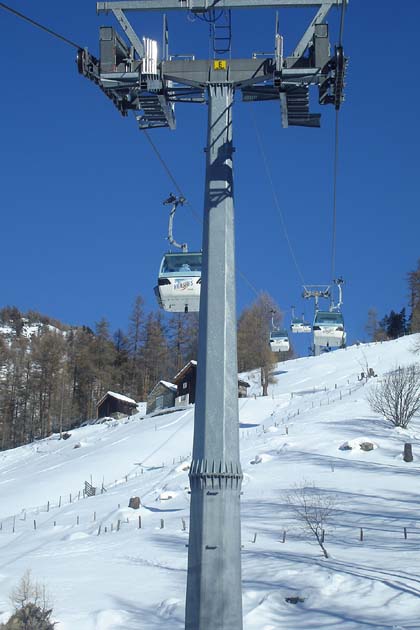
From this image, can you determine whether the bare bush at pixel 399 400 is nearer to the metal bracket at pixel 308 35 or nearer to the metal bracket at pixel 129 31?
the metal bracket at pixel 308 35

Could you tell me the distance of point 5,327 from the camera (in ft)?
523

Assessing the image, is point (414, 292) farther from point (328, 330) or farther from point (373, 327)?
point (328, 330)

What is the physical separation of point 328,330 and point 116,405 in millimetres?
52672

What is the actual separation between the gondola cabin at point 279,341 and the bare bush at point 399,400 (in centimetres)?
811

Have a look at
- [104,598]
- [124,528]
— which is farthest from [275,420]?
[104,598]

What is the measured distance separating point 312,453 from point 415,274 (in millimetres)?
67043

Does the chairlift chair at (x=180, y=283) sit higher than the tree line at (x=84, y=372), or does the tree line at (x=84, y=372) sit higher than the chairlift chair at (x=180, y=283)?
the tree line at (x=84, y=372)

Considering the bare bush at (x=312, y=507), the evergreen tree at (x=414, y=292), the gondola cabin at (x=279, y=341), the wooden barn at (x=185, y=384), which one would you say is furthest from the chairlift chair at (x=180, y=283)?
the evergreen tree at (x=414, y=292)

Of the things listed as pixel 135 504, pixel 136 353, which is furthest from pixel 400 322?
pixel 135 504

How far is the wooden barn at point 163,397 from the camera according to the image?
68.9 meters

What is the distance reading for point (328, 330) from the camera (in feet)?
88.4

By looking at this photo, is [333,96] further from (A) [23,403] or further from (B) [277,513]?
(A) [23,403]

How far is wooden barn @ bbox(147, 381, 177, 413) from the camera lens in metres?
68.9

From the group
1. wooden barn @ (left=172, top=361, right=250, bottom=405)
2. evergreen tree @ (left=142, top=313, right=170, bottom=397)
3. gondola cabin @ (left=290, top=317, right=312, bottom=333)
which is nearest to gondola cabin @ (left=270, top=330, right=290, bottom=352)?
gondola cabin @ (left=290, top=317, right=312, bottom=333)
